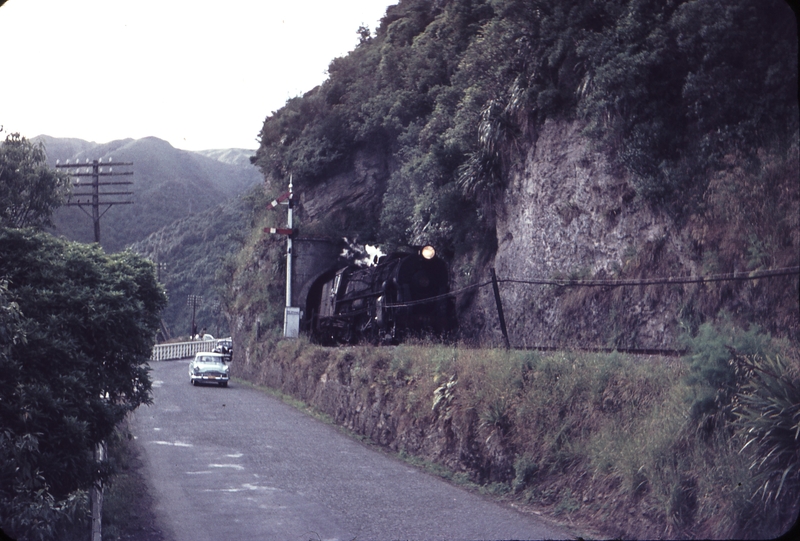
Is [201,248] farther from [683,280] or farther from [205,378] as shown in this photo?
[683,280]

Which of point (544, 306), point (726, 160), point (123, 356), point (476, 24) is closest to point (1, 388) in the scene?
point (123, 356)

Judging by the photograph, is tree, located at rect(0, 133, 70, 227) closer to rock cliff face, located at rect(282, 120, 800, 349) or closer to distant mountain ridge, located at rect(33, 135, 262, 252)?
rock cliff face, located at rect(282, 120, 800, 349)

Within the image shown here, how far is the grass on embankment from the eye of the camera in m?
7.53

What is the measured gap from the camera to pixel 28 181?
16672 millimetres

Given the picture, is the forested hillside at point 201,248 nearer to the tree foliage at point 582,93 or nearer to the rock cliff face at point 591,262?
the tree foliage at point 582,93

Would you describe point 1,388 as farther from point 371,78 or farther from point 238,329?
point 238,329

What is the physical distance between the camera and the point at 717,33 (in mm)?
13305

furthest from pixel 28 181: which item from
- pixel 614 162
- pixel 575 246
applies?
pixel 614 162

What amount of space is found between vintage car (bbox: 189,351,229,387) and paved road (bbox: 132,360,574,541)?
11117mm

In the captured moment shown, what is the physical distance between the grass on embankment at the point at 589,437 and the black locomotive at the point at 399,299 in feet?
17.0

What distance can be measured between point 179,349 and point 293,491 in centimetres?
4495

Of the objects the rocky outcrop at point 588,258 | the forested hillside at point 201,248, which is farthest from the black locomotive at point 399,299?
the forested hillside at point 201,248

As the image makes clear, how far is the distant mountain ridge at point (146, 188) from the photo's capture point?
43.0 meters

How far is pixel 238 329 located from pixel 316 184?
10.7 metres
